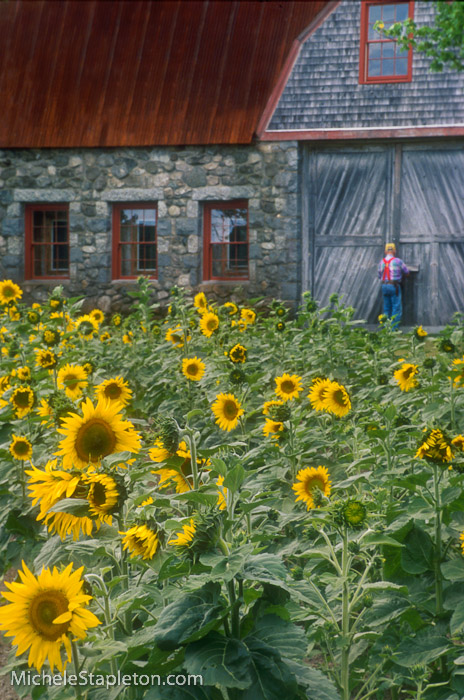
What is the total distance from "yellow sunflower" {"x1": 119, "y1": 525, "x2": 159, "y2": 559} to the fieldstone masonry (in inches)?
404

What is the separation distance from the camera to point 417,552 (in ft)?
7.45

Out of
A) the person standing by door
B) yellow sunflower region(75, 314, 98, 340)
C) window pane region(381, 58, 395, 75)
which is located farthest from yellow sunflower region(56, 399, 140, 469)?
window pane region(381, 58, 395, 75)

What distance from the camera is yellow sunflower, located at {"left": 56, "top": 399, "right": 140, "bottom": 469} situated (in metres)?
2.23

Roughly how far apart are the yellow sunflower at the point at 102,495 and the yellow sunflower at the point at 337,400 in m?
1.81

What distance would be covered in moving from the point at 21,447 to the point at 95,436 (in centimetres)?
81

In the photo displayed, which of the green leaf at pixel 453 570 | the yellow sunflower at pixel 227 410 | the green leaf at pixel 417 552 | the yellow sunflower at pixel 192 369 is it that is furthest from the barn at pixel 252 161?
the green leaf at pixel 453 570

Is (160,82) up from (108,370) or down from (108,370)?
up

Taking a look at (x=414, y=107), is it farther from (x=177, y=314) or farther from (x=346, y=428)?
(x=346, y=428)

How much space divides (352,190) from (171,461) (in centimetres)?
1067

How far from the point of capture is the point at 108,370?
6.08 m

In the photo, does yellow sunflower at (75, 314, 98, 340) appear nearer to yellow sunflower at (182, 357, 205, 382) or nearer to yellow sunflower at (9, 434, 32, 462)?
yellow sunflower at (182, 357, 205, 382)

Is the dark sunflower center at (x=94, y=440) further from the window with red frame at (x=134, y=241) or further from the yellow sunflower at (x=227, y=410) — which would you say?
the window with red frame at (x=134, y=241)

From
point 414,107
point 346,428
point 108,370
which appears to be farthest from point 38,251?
point 346,428

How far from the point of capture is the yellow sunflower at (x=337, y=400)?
12.0ft
